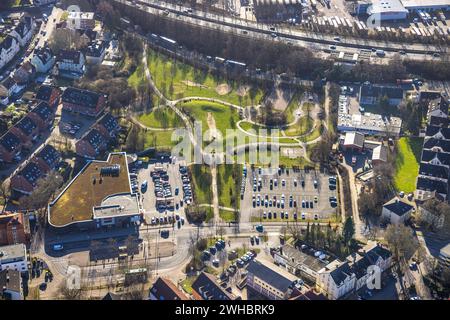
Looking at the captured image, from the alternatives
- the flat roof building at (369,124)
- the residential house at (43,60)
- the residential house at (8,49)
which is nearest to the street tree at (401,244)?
the flat roof building at (369,124)

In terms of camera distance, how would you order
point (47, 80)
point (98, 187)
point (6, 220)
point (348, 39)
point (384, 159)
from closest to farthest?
point (6, 220), point (98, 187), point (384, 159), point (47, 80), point (348, 39)

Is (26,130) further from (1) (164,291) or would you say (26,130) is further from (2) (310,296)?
(2) (310,296)

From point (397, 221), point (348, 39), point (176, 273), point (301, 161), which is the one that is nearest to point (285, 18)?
point (348, 39)

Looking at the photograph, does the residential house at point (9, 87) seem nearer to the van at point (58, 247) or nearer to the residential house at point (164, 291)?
the van at point (58, 247)

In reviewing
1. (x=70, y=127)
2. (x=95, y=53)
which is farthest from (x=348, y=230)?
(x=95, y=53)

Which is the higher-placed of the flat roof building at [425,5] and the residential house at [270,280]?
the flat roof building at [425,5]

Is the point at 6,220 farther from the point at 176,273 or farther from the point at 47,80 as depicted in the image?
the point at 47,80
